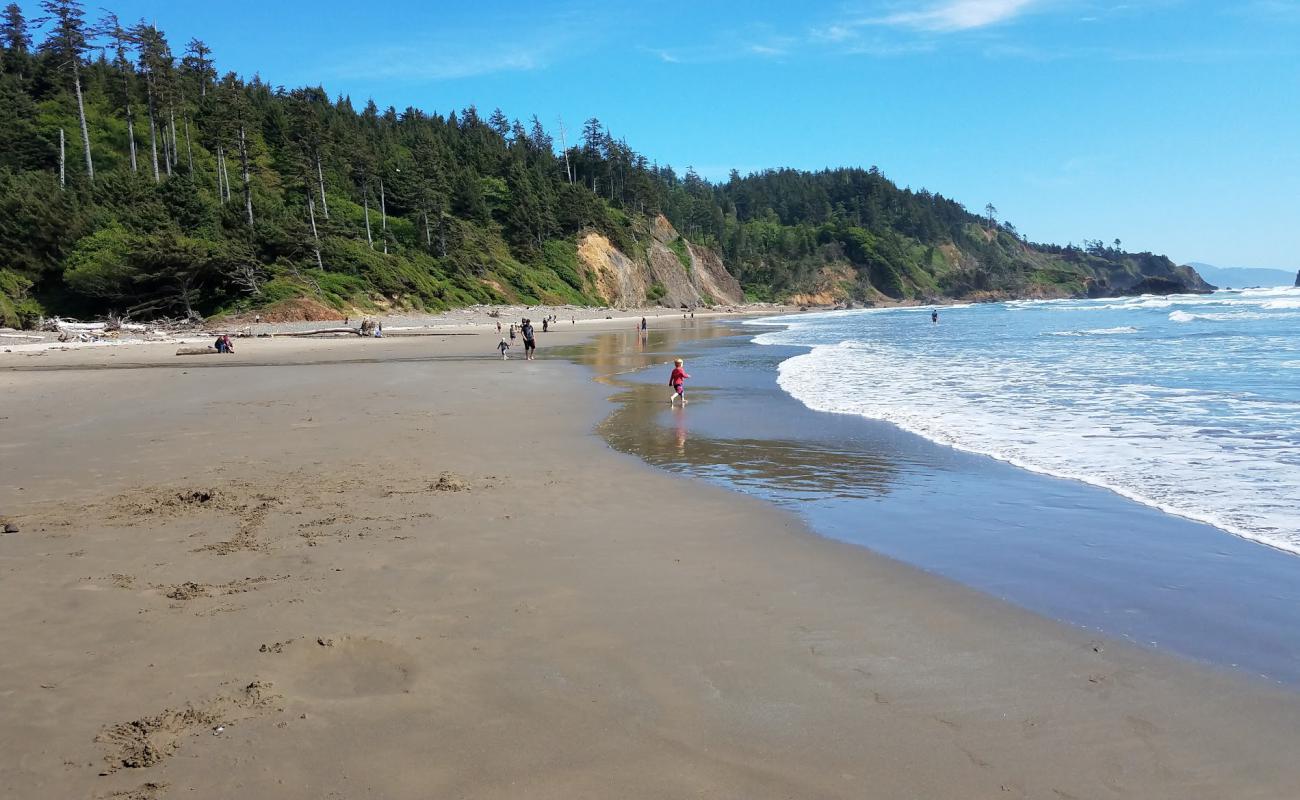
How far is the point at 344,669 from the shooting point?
13.0 feet

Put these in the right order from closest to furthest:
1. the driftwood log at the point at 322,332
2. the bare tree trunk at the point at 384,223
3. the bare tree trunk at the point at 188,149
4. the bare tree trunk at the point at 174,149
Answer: the driftwood log at the point at 322,332
the bare tree trunk at the point at 174,149
the bare tree trunk at the point at 384,223
the bare tree trunk at the point at 188,149

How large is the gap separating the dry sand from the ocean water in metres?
3.84

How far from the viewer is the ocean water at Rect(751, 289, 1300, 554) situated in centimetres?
775

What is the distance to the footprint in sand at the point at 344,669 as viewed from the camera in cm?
374

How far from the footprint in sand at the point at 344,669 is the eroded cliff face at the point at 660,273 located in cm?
7673

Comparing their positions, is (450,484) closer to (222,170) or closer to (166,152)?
(222,170)

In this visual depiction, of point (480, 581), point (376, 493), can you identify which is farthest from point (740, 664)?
point (376, 493)

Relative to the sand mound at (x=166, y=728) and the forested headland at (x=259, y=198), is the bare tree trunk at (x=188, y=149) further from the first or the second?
the sand mound at (x=166, y=728)

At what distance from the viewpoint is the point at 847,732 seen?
3408 millimetres

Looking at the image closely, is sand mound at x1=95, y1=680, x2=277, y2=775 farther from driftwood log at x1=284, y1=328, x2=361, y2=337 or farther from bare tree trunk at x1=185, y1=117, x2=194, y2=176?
bare tree trunk at x1=185, y1=117, x2=194, y2=176

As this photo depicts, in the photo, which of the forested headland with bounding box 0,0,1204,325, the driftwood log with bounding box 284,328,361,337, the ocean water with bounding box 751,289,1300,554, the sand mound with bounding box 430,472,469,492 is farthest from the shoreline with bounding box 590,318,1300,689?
the forested headland with bounding box 0,0,1204,325

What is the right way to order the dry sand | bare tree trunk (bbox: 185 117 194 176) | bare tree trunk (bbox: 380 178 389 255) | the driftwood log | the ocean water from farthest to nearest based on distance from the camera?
bare tree trunk (bbox: 185 117 194 176) < bare tree trunk (bbox: 380 178 389 255) < the driftwood log < the ocean water < the dry sand

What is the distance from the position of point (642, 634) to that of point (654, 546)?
1.79m

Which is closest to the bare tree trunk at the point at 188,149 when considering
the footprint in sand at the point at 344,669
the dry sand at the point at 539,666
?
the dry sand at the point at 539,666
